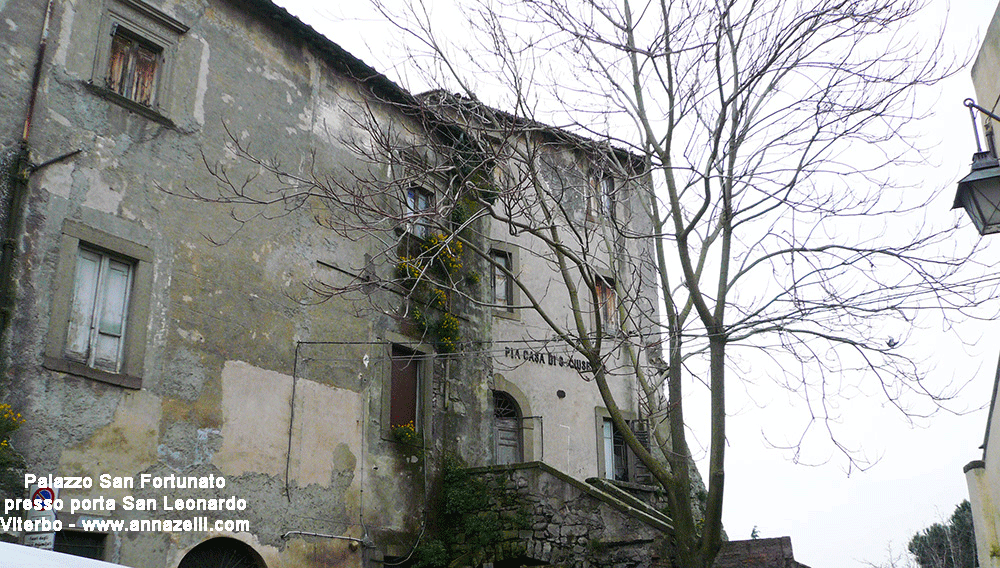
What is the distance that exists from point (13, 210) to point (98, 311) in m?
1.39

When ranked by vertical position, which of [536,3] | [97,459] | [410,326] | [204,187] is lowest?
[97,459]

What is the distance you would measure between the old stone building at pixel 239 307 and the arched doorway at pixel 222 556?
0.13ft

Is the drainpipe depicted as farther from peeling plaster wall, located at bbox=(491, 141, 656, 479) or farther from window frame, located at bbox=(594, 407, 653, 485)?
window frame, located at bbox=(594, 407, 653, 485)

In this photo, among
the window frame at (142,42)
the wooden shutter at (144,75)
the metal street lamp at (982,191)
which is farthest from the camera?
the wooden shutter at (144,75)

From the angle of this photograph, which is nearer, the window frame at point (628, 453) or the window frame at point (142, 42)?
Result: the window frame at point (142, 42)

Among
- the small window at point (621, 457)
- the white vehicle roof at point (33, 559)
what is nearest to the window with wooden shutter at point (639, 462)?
the small window at point (621, 457)

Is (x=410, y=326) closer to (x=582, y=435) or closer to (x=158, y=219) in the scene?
(x=158, y=219)

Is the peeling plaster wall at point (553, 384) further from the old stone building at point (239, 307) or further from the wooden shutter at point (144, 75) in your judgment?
the wooden shutter at point (144, 75)

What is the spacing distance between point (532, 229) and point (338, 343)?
4030 mm

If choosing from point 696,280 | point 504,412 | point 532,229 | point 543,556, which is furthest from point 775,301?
point 504,412

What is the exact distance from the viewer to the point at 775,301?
367 inches

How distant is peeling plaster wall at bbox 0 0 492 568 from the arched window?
2.70m

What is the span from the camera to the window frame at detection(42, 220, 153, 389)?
29.9 ft

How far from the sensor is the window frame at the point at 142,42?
10.3 metres
